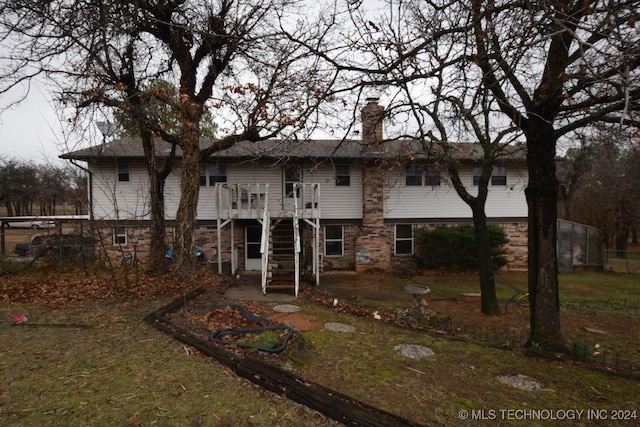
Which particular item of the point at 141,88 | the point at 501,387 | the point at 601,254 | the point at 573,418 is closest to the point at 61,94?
the point at 141,88

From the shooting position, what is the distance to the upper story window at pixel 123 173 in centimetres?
1382

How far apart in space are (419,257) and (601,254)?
10196 millimetres

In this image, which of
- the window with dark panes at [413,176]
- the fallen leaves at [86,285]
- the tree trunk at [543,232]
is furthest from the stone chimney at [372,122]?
the fallen leaves at [86,285]

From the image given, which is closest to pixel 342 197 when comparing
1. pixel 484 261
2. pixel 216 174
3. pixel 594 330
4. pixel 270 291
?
pixel 216 174

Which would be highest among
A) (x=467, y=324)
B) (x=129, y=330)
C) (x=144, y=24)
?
(x=144, y=24)

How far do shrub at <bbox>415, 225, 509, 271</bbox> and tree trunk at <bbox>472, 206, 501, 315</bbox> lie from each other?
577 centimetres

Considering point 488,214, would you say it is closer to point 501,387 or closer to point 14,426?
point 501,387

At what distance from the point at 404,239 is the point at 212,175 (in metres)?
8.89

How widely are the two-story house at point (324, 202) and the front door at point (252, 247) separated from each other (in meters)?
0.04

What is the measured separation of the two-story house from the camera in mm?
13695

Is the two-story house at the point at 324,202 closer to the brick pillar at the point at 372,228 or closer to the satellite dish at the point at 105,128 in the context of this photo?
the brick pillar at the point at 372,228

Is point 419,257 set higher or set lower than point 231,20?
lower

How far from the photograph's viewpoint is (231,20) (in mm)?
9164

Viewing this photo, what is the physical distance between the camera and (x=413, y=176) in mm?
15062
